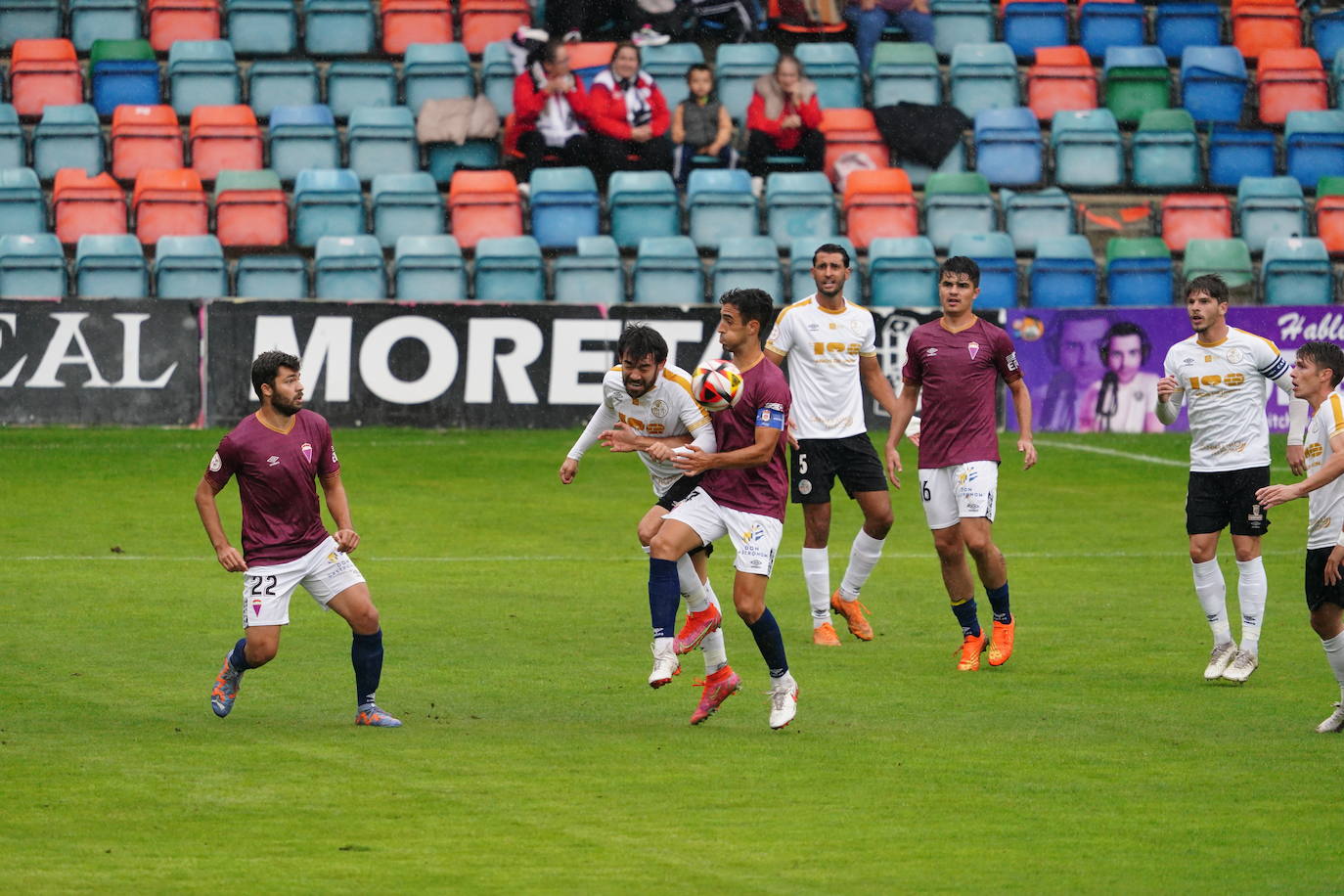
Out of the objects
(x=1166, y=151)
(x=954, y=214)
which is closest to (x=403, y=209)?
(x=954, y=214)

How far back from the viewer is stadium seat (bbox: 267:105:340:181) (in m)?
25.4

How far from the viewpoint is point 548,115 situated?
2508 centimetres

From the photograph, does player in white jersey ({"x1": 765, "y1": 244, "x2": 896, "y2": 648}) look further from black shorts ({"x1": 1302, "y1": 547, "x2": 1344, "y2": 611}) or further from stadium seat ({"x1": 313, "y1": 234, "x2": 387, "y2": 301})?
stadium seat ({"x1": 313, "y1": 234, "x2": 387, "y2": 301})

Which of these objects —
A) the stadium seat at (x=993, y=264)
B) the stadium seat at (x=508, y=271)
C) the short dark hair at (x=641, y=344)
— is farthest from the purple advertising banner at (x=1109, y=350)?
the short dark hair at (x=641, y=344)

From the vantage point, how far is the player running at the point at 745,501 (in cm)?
944

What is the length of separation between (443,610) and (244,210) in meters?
12.2

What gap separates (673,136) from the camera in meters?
25.3

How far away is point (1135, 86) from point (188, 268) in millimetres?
13132

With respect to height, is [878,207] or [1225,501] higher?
[878,207]

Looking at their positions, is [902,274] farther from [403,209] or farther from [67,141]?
[67,141]

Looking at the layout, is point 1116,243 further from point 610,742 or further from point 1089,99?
point 610,742

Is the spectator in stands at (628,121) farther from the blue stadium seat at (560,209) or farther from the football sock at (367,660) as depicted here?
the football sock at (367,660)

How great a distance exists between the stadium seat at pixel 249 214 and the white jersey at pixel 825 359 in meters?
13.1

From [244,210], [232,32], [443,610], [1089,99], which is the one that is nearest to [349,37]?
[232,32]
